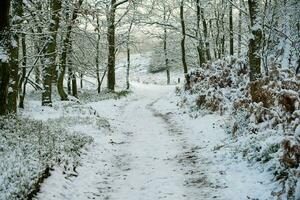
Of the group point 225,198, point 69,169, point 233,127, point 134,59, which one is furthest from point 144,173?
point 134,59

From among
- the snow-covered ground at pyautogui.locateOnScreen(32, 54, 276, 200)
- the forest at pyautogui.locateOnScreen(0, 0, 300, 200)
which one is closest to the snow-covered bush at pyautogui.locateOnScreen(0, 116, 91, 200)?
the forest at pyautogui.locateOnScreen(0, 0, 300, 200)

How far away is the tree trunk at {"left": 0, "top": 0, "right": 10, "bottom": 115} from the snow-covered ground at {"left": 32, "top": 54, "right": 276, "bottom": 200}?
2.89m

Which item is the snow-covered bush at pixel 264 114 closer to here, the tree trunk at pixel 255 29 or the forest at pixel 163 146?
the forest at pixel 163 146

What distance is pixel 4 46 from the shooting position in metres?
10.6

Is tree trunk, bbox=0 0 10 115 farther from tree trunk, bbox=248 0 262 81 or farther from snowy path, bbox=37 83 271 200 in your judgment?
tree trunk, bbox=248 0 262 81

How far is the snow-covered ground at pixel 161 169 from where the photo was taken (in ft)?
26.2

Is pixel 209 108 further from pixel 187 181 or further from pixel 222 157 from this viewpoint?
pixel 187 181

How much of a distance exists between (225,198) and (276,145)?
229cm

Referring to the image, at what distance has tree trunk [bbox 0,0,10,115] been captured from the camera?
9.41 metres

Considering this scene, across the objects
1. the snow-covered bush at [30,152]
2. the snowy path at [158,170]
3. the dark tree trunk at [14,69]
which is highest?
the dark tree trunk at [14,69]

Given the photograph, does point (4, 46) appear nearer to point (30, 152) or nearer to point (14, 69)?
point (30, 152)

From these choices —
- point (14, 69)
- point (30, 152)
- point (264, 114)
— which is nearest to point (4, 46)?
point (30, 152)

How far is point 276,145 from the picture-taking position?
9156 mm

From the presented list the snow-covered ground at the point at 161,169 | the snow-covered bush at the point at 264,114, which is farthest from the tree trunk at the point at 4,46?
the snow-covered bush at the point at 264,114
